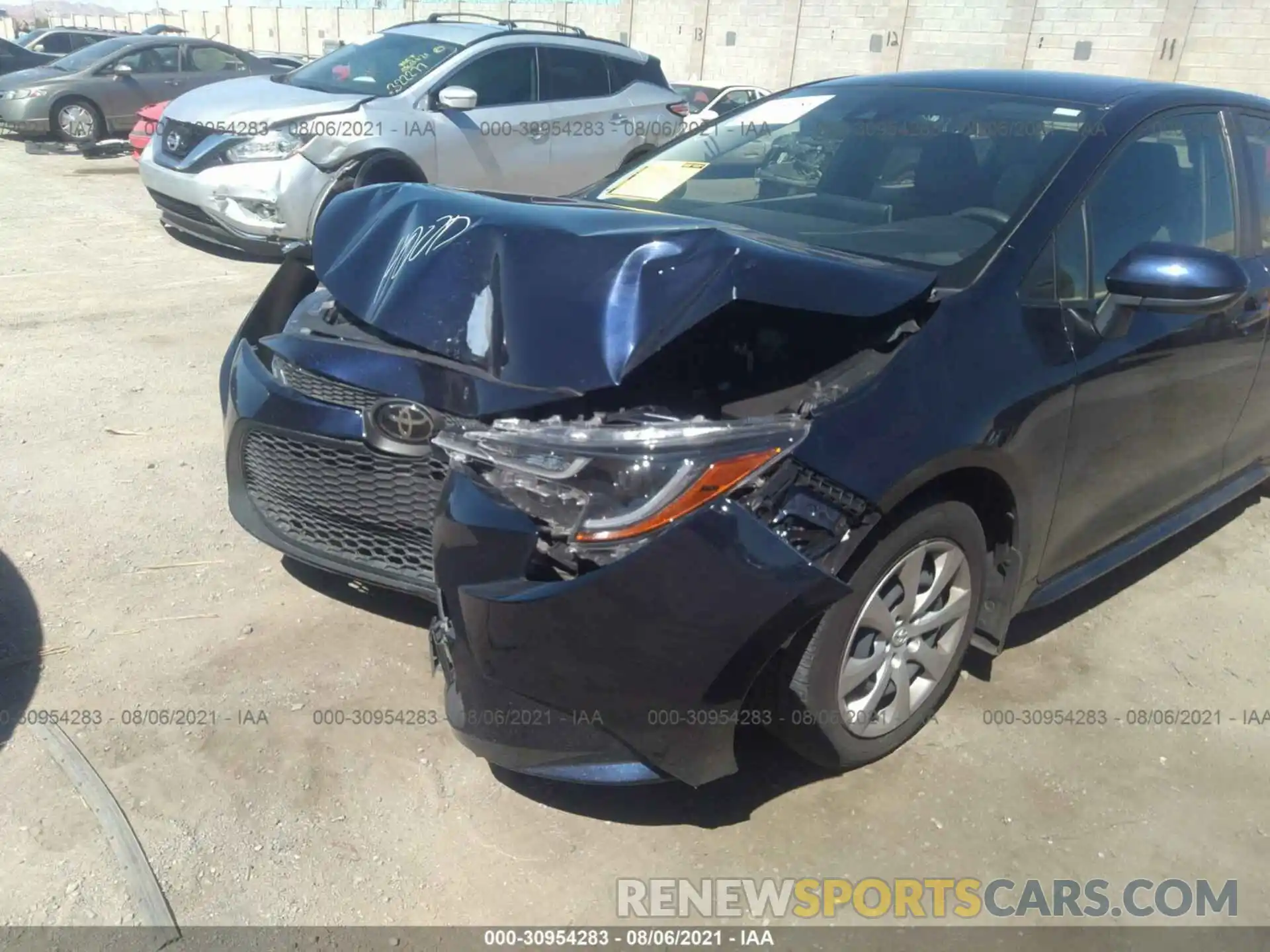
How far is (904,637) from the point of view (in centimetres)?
264

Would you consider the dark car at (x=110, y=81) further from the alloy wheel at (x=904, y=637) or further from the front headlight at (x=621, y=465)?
the alloy wheel at (x=904, y=637)

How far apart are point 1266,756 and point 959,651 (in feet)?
3.28

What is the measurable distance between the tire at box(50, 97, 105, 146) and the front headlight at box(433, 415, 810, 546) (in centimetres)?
1380

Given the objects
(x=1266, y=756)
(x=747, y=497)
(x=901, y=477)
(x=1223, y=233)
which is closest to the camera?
(x=747, y=497)

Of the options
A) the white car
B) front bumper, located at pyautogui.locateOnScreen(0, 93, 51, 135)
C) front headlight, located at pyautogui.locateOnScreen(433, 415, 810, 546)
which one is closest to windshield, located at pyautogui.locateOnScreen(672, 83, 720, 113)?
the white car

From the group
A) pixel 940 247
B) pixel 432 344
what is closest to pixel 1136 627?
pixel 940 247

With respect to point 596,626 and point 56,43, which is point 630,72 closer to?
point 596,626

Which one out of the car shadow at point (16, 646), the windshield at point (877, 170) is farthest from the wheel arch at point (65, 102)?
the windshield at point (877, 170)

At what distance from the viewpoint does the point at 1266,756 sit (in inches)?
117

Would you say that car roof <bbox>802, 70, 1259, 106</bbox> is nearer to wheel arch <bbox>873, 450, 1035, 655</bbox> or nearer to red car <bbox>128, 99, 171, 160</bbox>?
wheel arch <bbox>873, 450, 1035, 655</bbox>

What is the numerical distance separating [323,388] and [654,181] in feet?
5.17

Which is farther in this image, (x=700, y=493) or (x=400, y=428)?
(x=400, y=428)

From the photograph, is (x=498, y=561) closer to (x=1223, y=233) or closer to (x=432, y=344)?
(x=432, y=344)

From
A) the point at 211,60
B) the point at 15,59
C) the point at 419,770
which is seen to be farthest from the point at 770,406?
the point at 15,59
